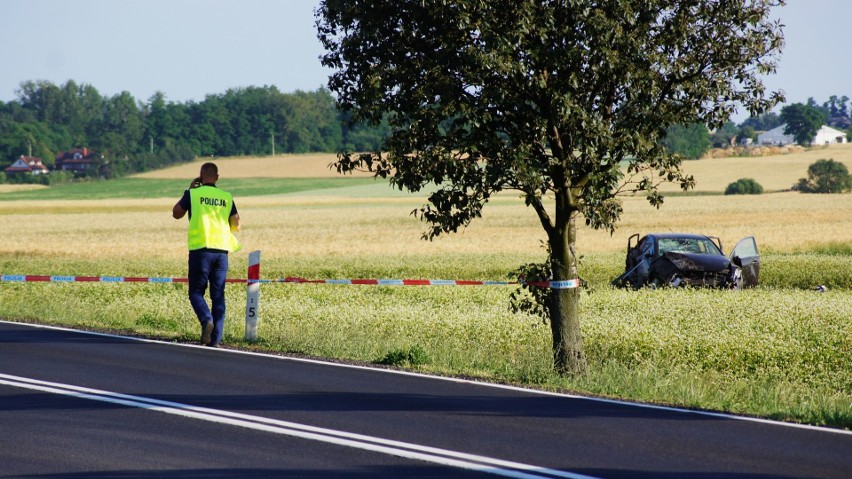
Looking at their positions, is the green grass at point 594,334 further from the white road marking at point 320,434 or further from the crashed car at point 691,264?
the white road marking at point 320,434

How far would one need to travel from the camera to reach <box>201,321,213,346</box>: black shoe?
39.2 ft

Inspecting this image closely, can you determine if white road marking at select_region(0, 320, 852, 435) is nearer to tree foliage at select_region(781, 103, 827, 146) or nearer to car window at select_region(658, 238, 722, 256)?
car window at select_region(658, 238, 722, 256)

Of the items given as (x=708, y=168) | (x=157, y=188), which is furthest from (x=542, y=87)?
(x=157, y=188)

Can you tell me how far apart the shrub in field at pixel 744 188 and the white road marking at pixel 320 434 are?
7138 cm

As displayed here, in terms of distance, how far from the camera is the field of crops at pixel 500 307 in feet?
35.7

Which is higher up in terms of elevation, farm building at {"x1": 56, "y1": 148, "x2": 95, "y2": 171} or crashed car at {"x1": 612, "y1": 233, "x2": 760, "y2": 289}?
farm building at {"x1": 56, "y1": 148, "x2": 95, "y2": 171}

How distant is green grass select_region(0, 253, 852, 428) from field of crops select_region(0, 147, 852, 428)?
0.11 feet

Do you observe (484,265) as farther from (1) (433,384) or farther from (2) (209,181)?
(1) (433,384)

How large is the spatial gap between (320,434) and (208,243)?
205 inches

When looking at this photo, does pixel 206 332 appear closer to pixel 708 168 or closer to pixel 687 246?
pixel 687 246

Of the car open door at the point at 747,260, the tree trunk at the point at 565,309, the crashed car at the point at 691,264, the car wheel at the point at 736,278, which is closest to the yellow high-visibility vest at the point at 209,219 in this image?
the tree trunk at the point at 565,309

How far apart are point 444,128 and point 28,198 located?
89.3m

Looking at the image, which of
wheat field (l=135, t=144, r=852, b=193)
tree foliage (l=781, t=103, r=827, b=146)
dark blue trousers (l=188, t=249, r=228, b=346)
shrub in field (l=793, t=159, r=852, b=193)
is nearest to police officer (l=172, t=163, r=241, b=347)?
dark blue trousers (l=188, t=249, r=228, b=346)

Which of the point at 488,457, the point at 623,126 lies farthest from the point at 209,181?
the point at 488,457
